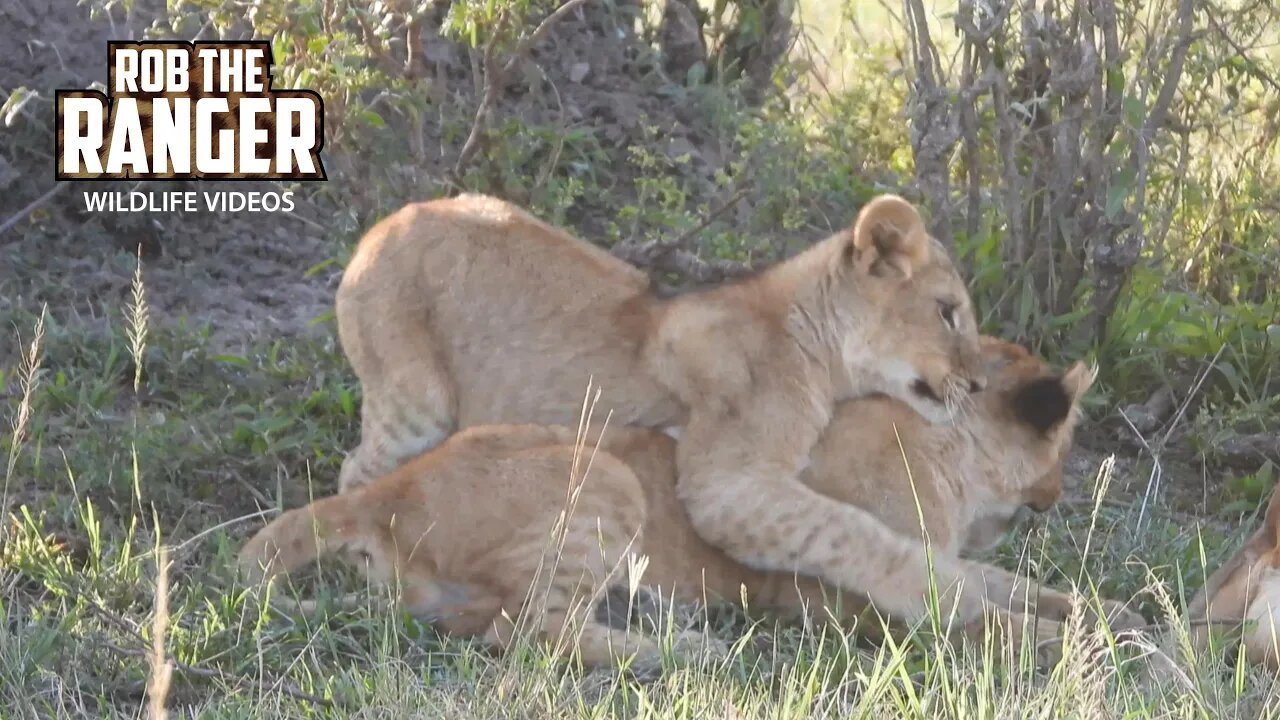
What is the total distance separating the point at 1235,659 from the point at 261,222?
4.48 metres

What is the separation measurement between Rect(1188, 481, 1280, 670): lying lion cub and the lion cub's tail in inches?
80.9

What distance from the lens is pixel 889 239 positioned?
5250 millimetres

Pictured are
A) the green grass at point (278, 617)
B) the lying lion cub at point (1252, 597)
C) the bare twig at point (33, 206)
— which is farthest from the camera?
the bare twig at point (33, 206)

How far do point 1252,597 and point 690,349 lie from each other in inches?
64.5

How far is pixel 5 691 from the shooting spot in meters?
4.08

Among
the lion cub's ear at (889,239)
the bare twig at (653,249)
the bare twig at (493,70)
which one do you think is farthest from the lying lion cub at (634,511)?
the bare twig at (493,70)

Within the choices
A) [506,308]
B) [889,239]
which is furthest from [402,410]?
[889,239]

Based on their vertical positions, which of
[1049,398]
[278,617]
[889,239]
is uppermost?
[889,239]

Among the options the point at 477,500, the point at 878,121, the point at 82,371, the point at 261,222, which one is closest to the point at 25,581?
the point at 477,500

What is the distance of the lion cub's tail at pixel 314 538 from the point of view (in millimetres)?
4566

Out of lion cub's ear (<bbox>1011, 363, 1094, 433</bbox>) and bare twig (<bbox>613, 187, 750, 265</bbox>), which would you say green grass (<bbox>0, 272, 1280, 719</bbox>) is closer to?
lion cub's ear (<bbox>1011, 363, 1094, 433</bbox>)

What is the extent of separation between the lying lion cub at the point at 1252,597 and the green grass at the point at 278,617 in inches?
3.3

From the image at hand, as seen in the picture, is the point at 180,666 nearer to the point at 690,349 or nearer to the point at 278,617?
the point at 278,617

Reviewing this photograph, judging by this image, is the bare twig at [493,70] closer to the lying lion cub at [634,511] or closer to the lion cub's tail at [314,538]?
the lying lion cub at [634,511]
